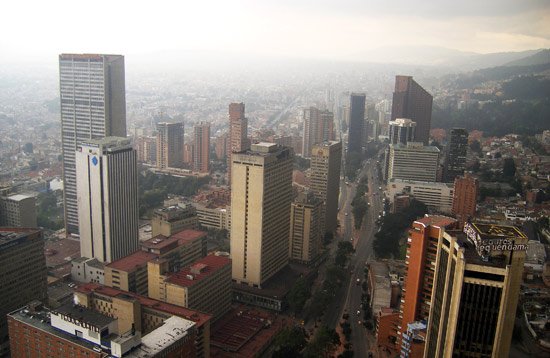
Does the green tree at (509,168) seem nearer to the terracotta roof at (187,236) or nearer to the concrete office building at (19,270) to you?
the terracotta roof at (187,236)

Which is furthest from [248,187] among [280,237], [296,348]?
[296,348]

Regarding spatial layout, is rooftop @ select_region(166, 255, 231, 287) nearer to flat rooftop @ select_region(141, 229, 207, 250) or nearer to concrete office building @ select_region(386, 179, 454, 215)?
flat rooftop @ select_region(141, 229, 207, 250)

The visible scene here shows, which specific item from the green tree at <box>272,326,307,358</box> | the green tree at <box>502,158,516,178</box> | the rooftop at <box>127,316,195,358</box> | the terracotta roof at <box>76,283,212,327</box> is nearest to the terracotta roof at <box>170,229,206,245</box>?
the terracotta roof at <box>76,283,212,327</box>

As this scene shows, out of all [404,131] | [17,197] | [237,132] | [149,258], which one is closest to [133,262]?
[149,258]

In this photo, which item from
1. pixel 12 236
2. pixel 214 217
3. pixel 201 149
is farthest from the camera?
pixel 201 149

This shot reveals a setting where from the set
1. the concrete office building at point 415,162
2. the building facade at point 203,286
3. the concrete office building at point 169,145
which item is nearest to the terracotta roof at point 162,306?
the building facade at point 203,286

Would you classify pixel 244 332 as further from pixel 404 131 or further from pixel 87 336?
pixel 404 131
